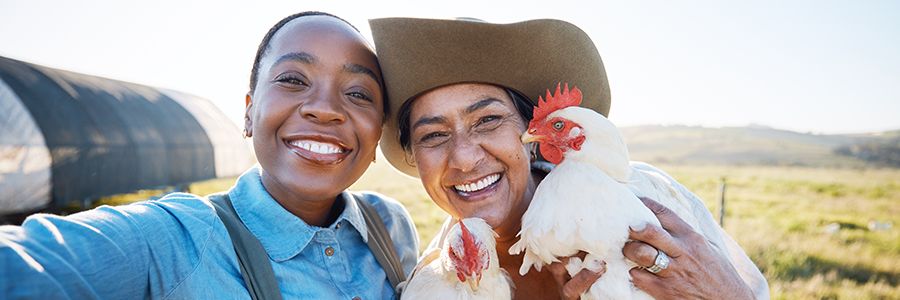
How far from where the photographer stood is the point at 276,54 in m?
1.90

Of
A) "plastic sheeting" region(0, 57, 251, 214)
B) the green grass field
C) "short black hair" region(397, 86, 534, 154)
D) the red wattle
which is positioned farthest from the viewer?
"plastic sheeting" region(0, 57, 251, 214)

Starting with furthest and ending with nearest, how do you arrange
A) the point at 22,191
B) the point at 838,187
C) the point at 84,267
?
the point at 838,187 → the point at 22,191 → the point at 84,267

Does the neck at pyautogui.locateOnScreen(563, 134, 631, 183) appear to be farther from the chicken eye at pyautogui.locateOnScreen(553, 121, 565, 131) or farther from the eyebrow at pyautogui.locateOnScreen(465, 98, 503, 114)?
the eyebrow at pyautogui.locateOnScreen(465, 98, 503, 114)

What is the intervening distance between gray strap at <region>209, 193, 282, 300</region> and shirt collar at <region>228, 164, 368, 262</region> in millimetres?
87

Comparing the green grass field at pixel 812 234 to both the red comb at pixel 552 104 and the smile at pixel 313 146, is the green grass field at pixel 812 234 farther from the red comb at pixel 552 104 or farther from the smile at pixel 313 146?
the red comb at pixel 552 104

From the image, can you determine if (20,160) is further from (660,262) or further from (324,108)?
(660,262)

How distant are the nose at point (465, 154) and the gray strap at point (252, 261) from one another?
3.30ft

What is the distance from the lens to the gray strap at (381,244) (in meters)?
2.16

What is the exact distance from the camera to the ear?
206cm

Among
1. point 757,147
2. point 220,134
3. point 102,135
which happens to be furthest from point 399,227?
point 757,147

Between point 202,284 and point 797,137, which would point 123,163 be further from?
point 797,137

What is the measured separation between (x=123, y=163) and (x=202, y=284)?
36.4 ft

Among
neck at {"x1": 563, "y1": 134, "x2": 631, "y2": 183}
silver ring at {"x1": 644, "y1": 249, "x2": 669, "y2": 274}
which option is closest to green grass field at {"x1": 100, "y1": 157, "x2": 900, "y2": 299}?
neck at {"x1": 563, "y1": 134, "x2": 631, "y2": 183}

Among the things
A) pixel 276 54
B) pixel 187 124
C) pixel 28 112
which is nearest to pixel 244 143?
pixel 187 124
